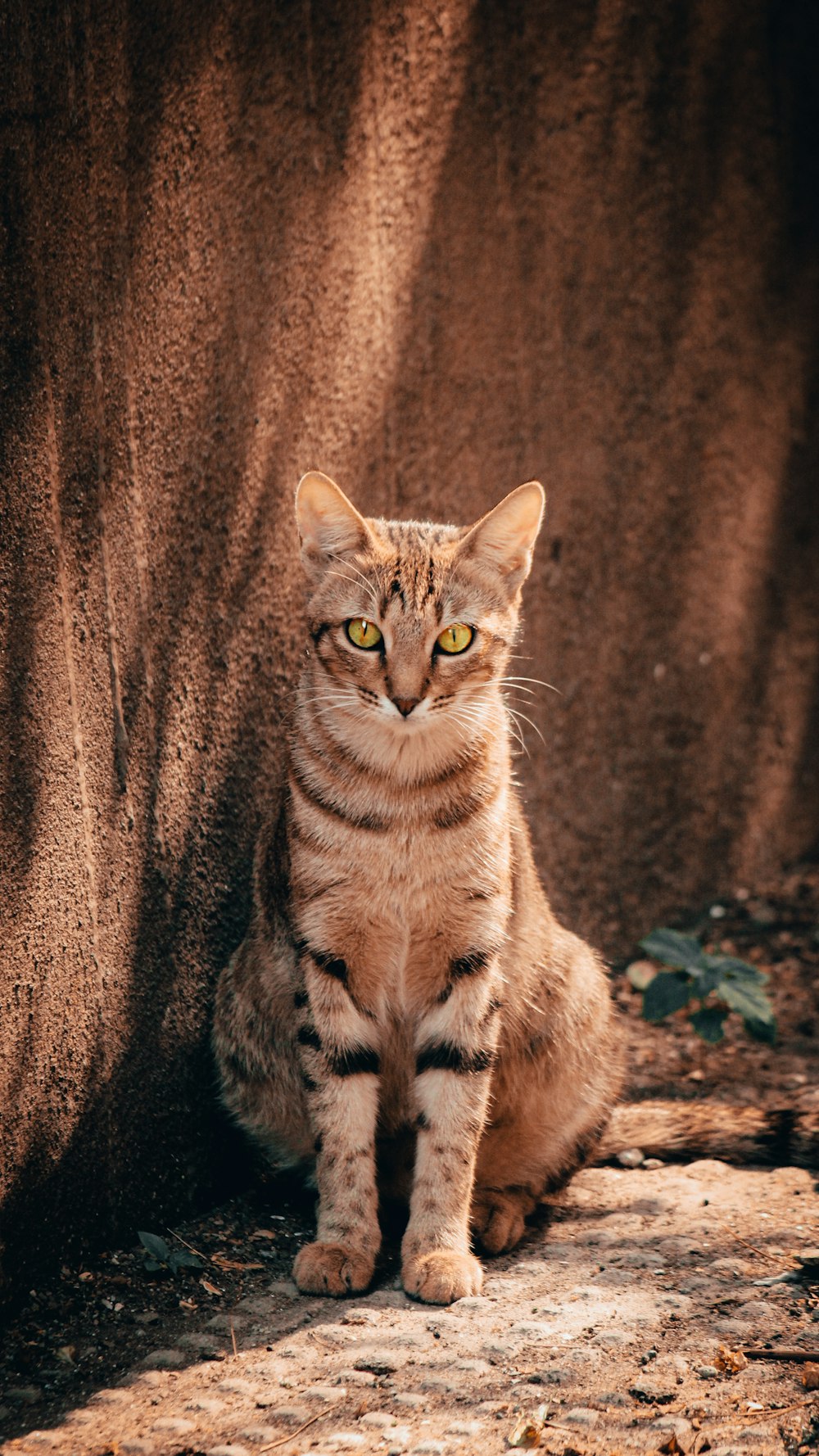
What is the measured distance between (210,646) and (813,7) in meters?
4.42

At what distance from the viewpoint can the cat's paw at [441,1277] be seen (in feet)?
10.1

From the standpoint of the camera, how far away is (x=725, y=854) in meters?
5.93

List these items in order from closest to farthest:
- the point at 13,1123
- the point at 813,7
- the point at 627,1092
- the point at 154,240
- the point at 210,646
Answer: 1. the point at 13,1123
2. the point at 154,240
3. the point at 210,646
4. the point at 627,1092
5. the point at 813,7

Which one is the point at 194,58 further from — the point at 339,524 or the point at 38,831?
the point at 38,831

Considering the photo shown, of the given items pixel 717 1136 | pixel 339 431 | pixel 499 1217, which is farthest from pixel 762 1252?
pixel 339 431

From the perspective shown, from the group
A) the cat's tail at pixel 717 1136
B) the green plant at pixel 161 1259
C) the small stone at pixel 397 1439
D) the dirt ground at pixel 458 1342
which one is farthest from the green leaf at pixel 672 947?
the small stone at pixel 397 1439

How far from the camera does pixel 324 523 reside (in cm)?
330

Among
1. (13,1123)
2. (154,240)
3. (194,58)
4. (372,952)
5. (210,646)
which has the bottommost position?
(13,1123)

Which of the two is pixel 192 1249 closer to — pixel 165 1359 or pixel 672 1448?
pixel 165 1359

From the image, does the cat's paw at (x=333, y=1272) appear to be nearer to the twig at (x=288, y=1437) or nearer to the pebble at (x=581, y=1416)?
the twig at (x=288, y=1437)

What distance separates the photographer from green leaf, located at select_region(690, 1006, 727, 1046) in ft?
14.8

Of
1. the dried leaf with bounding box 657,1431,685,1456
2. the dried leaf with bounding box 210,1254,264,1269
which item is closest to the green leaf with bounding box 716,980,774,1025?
the dried leaf with bounding box 210,1254,264,1269

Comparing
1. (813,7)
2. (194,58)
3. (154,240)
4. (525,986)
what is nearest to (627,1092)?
(525,986)

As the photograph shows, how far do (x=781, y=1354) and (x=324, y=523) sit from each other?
7.06 feet
